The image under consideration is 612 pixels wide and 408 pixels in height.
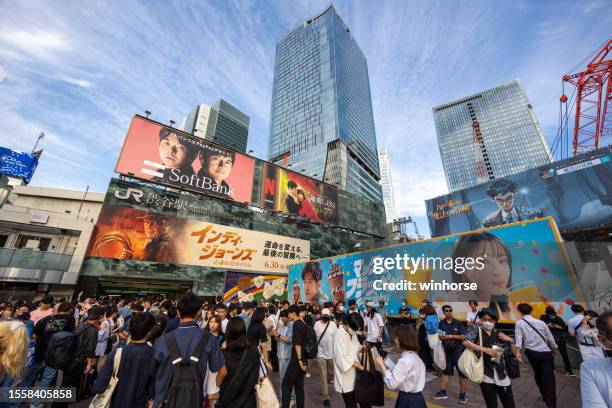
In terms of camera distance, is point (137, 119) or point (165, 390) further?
point (137, 119)

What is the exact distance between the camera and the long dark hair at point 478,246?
812cm

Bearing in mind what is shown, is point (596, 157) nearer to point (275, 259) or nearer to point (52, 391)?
point (275, 259)

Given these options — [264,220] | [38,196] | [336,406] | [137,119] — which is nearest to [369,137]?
[264,220]

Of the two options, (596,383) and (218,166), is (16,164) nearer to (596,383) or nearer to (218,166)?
(218,166)

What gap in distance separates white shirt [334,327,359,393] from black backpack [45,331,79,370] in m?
3.95

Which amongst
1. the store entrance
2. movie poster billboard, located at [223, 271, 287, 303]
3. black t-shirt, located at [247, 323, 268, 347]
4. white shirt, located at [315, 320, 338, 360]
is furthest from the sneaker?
the store entrance

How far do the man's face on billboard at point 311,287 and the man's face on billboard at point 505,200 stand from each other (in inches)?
1138

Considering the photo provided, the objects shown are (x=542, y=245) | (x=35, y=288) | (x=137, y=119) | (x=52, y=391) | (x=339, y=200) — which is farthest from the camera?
(x=339, y=200)

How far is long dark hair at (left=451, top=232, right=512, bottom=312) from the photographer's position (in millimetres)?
8117

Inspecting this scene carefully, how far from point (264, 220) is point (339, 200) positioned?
11.3 m

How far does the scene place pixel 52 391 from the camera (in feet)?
11.6

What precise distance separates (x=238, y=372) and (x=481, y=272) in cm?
916

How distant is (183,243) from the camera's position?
65.3 ft

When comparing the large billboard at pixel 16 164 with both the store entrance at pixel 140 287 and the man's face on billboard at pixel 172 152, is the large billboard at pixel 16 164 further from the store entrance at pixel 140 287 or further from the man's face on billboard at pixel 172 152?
the store entrance at pixel 140 287
